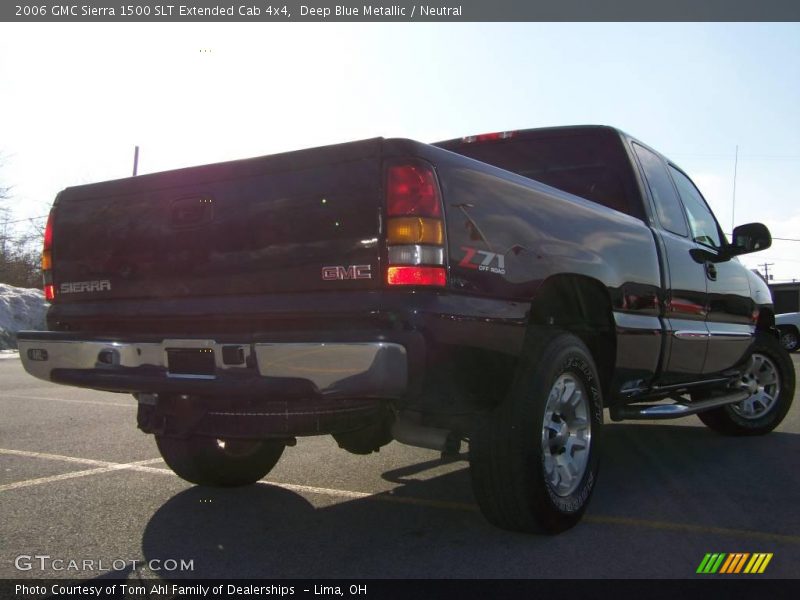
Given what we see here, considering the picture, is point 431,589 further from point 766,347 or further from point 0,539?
point 766,347

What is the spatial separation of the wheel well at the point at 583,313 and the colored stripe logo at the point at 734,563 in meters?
1.23

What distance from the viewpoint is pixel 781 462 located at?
513 cm

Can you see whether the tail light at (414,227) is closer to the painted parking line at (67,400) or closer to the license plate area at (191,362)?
the license plate area at (191,362)

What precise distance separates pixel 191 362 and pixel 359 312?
780 millimetres

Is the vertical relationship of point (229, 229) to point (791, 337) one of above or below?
above

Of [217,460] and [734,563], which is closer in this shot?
[734,563]

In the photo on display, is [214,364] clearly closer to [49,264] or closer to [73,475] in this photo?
[49,264]

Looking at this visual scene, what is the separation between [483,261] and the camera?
3012 millimetres

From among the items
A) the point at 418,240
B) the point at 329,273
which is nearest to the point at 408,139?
the point at 418,240

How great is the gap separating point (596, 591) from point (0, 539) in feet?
8.44

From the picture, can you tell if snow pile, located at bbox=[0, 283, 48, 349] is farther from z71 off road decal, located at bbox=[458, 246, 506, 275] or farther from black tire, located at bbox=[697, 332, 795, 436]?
z71 off road decal, located at bbox=[458, 246, 506, 275]

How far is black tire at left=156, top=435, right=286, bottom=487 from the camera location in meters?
4.11

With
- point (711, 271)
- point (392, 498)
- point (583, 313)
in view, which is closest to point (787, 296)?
point (711, 271)

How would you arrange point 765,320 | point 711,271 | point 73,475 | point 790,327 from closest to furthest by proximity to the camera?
1. point 73,475
2. point 711,271
3. point 765,320
4. point 790,327
